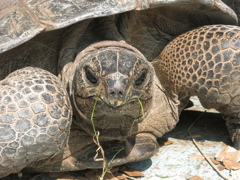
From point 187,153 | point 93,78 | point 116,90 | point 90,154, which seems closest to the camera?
point 116,90

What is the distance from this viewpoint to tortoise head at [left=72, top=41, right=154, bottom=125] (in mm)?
2842

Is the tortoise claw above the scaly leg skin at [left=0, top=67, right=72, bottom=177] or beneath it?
beneath

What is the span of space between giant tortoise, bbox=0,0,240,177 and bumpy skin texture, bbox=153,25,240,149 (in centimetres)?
1

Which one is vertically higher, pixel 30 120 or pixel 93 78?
pixel 93 78

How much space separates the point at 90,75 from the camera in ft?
9.96

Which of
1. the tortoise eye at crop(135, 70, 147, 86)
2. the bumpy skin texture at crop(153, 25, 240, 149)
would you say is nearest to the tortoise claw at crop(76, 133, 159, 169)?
the bumpy skin texture at crop(153, 25, 240, 149)

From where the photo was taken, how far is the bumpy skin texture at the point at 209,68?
144 inches

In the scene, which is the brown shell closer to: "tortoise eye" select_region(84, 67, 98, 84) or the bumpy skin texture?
"tortoise eye" select_region(84, 67, 98, 84)

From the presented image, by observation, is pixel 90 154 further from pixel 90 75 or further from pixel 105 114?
pixel 90 75

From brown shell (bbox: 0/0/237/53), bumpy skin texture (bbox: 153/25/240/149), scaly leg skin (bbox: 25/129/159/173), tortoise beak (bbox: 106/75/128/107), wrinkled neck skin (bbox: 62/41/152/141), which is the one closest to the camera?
tortoise beak (bbox: 106/75/128/107)

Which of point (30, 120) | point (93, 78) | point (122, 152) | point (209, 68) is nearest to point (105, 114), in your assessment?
point (93, 78)

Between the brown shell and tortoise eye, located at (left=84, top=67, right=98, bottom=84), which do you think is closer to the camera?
tortoise eye, located at (left=84, top=67, right=98, bottom=84)

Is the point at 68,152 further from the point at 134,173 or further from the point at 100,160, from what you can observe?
the point at 134,173

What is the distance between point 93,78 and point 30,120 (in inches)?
20.6
